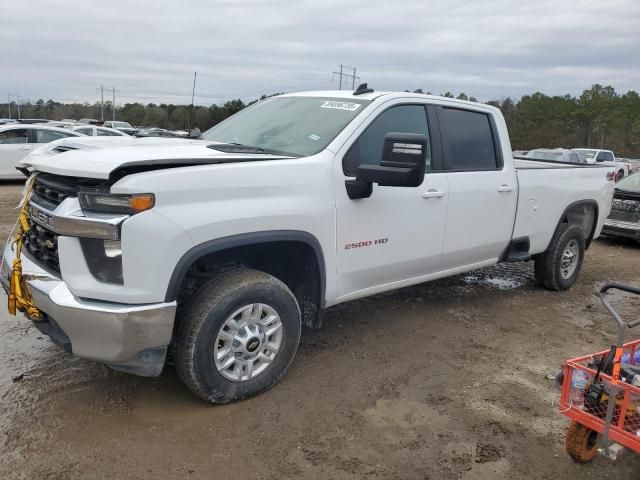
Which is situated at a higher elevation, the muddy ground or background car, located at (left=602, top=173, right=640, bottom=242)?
background car, located at (left=602, top=173, right=640, bottom=242)

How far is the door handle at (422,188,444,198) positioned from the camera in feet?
14.5

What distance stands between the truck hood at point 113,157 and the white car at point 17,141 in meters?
10.6

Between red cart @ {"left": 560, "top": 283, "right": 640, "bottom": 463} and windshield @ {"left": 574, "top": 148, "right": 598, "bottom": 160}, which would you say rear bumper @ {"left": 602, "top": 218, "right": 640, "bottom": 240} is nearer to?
red cart @ {"left": 560, "top": 283, "right": 640, "bottom": 463}

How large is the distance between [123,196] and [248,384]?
1.39m

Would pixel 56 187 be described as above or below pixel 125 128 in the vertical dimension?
below

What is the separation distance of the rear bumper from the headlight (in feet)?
28.7

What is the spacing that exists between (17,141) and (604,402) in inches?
572

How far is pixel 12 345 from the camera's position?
4375 millimetres

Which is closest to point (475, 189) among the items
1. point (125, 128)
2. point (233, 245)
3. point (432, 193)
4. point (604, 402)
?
point (432, 193)

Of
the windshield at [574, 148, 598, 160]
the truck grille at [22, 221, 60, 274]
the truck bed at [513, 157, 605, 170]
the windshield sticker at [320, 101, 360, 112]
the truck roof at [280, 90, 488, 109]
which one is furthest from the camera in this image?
Result: the windshield at [574, 148, 598, 160]

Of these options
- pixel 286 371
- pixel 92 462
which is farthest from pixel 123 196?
pixel 286 371

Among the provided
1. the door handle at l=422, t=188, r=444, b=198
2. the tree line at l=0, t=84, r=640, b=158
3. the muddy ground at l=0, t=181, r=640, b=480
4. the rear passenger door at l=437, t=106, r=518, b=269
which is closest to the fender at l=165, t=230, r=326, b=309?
the muddy ground at l=0, t=181, r=640, b=480

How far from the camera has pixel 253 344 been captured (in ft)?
11.5

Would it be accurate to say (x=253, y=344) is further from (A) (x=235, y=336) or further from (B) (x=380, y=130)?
(B) (x=380, y=130)
